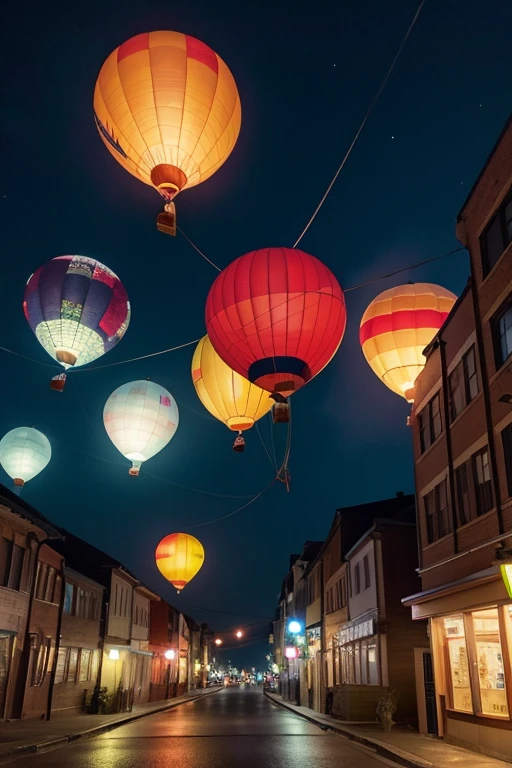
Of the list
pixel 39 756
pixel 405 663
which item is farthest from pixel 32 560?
pixel 405 663

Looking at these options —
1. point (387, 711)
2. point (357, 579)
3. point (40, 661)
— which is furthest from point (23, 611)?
point (357, 579)

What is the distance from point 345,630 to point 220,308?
2317 cm

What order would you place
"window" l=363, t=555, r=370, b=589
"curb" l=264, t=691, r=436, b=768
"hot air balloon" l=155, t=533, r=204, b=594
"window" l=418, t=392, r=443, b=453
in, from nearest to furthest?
"curb" l=264, t=691, r=436, b=768 → "window" l=418, t=392, r=443, b=453 → "window" l=363, t=555, r=370, b=589 → "hot air balloon" l=155, t=533, r=204, b=594

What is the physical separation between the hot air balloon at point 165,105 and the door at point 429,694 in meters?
15.8

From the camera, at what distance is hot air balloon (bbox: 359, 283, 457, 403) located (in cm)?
1717

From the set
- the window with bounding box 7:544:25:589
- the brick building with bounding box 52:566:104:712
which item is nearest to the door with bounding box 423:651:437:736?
the window with bounding box 7:544:25:589

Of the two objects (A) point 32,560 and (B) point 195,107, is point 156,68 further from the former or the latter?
(A) point 32,560

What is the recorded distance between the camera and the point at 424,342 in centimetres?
1769

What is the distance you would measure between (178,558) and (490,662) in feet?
68.6

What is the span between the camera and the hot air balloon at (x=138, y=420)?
2128 centimetres

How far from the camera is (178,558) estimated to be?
3362cm

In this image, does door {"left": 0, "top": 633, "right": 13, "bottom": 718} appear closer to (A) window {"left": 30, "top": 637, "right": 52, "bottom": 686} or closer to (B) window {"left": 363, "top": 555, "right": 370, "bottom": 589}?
(A) window {"left": 30, "top": 637, "right": 52, "bottom": 686}

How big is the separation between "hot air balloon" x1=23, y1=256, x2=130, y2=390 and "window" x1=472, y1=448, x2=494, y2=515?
1019cm

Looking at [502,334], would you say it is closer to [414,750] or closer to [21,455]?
[414,750]
